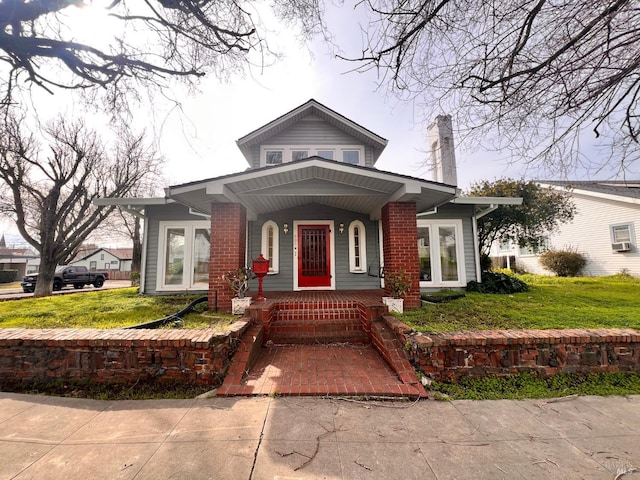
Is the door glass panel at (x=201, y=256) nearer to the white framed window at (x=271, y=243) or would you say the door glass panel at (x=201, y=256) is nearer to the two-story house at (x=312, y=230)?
the two-story house at (x=312, y=230)

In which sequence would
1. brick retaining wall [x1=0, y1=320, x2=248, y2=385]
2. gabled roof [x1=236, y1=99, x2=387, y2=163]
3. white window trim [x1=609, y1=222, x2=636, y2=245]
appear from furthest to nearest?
white window trim [x1=609, y1=222, x2=636, y2=245] < gabled roof [x1=236, y1=99, x2=387, y2=163] < brick retaining wall [x1=0, y1=320, x2=248, y2=385]

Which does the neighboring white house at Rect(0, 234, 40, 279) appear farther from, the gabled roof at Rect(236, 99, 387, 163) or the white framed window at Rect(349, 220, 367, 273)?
the white framed window at Rect(349, 220, 367, 273)

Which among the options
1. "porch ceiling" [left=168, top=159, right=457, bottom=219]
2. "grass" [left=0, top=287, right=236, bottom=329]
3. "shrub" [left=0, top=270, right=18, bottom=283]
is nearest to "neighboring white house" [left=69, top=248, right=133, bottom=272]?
"shrub" [left=0, top=270, right=18, bottom=283]

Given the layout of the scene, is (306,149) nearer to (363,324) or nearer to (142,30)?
(142,30)

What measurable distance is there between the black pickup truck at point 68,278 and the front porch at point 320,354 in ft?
63.1

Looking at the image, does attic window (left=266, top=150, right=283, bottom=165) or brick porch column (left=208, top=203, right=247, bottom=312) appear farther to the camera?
attic window (left=266, top=150, right=283, bottom=165)

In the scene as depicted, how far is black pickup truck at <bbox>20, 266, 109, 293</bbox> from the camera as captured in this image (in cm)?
1612

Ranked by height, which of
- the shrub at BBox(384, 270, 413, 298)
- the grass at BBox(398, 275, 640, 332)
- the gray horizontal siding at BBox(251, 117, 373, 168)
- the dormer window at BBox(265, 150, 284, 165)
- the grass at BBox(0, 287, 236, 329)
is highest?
the gray horizontal siding at BBox(251, 117, 373, 168)

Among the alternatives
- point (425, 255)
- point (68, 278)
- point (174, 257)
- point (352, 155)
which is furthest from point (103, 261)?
point (425, 255)

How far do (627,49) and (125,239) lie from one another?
99.6 feet

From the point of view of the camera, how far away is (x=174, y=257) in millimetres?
8617

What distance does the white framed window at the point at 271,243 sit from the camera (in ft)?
26.5

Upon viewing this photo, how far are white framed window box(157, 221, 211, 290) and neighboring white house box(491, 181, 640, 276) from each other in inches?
518

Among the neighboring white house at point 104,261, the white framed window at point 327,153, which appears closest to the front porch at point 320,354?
the white framed window at point 327,153
